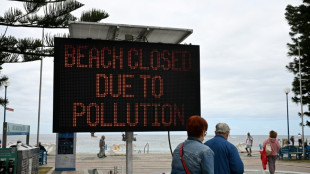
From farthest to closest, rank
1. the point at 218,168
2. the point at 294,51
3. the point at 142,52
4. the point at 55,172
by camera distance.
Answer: the point at 294,51, the point at 55,172, the point at 142,52, the point at 218,168

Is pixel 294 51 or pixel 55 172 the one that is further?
pixel 294 51

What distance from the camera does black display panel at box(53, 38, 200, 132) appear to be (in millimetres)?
8141

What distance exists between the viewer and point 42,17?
1434 centimetres

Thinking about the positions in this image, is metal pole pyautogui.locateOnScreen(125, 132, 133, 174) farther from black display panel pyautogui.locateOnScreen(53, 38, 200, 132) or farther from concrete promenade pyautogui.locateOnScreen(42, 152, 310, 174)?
concrete promenade pyautogui.locateOnScreen(42, 152, 310, 174)

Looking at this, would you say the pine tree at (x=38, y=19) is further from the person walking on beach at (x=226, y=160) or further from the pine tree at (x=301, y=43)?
the pine tree at (x=301, y=43)

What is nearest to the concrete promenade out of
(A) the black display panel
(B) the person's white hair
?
(A) the black display panel

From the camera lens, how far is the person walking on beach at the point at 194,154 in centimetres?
444

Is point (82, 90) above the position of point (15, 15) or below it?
below

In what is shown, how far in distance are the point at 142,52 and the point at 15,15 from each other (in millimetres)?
7619

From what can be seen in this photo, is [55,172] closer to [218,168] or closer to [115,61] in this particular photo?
[115,61]

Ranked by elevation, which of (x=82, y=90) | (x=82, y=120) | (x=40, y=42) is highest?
(x=40, y=42)

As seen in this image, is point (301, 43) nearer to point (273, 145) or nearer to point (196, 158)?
point (273, 145)

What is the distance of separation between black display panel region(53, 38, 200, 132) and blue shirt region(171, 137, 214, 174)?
3.82 meters

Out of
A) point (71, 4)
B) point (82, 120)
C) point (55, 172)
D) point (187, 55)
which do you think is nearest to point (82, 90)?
point (82, 120)
